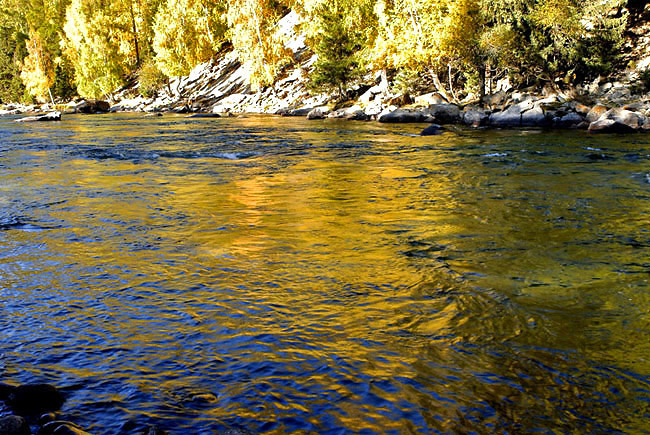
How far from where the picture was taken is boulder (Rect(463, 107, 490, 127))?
23.7 metres

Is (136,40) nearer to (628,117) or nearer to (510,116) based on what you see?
(510,116)

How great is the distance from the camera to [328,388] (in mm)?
3523

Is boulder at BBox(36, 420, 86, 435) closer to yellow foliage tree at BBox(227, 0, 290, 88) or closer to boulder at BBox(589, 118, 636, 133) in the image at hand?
boulder at BBox(589, 118, 636, 133)

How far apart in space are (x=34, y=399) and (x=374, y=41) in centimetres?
3284

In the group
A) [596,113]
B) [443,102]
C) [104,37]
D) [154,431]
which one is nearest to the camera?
[154,431]

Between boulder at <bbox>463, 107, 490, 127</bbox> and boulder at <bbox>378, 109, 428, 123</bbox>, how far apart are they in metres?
2.19

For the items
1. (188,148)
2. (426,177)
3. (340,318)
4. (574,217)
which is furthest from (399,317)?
(188,148)

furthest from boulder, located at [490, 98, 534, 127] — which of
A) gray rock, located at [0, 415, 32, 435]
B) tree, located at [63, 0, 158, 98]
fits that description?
tree, located at [63, 0, 158, 98]

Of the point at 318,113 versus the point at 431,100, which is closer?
the point at 431,100

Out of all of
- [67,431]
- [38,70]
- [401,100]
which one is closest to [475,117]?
[401,100]

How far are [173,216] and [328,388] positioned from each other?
5.37 meters

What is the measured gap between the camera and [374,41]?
110 ft

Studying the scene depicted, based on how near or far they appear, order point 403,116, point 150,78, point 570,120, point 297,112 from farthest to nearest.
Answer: point 150,78 → point 297,112 → point 403,116 → point 570,120

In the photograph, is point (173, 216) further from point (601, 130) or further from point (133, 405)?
point (601, 130)
